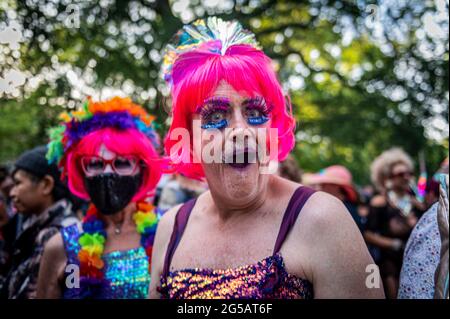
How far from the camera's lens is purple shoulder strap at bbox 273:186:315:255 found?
1.53 meters

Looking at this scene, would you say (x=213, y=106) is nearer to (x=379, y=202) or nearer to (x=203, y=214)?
(x=203, y=214)

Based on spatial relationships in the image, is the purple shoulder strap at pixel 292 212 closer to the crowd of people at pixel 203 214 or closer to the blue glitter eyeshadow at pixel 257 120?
the crowd of people at pixel 203 214

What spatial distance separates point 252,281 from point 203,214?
1.55ft

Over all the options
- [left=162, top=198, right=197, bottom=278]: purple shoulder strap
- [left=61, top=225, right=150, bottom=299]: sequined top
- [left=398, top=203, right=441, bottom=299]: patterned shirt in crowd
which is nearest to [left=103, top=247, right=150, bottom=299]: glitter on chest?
[left=61, top=225, right=150, bottom=299]: sequined top

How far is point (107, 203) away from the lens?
248 cm

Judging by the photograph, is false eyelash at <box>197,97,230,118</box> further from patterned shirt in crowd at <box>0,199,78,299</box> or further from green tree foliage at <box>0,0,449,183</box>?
patterned shirt in crowd at <box>0,199,78,299</box>

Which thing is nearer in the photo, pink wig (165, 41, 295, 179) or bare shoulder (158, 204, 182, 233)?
pink wig (165, 41, 295, 179)

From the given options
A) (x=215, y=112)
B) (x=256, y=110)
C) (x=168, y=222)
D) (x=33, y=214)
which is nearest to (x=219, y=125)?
(x=215, y=112)

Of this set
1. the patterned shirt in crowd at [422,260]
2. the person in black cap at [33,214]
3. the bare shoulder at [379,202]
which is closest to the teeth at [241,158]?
the patterned shirt in crowd at [422,260]

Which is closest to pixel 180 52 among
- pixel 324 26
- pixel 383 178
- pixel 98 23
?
pixel 98 23

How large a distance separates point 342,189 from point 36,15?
10.2 feet

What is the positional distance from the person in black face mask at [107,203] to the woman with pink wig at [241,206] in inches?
17.9

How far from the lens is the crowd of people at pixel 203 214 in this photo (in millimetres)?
1475

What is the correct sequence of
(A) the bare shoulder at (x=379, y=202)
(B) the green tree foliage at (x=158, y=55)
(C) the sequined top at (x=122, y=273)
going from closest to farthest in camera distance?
1. (C) the sequined top at (x=122, y=273)
2. (B) the green tree foliage at (x=158, y=55)
3. (A) the bare shoulder at (x=379, y=202)
